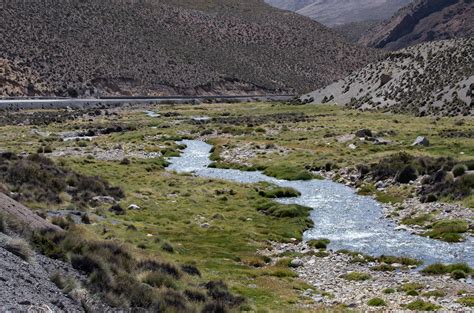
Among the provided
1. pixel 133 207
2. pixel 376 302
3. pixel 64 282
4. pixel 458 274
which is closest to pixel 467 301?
pixel 376 302

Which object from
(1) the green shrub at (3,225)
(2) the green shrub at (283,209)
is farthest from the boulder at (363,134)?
(1) the green shrub at (3,225)

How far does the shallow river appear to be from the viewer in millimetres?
25484

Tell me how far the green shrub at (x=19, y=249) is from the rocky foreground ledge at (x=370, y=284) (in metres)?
9.33

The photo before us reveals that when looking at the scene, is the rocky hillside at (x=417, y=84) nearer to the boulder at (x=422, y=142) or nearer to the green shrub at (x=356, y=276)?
the boulder at (x=422, y=142)

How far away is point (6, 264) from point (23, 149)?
158ft

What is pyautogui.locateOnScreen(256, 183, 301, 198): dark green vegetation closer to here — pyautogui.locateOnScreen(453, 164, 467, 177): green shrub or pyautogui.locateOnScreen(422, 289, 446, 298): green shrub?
pyautogui.locateOnScreen(453, 164, 467, 177): green shrub

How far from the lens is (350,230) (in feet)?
100.0

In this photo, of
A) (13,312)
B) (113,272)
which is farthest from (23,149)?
(13,312)

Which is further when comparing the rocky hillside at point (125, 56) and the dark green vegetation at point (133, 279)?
the rocky hillside at point (125, 56)

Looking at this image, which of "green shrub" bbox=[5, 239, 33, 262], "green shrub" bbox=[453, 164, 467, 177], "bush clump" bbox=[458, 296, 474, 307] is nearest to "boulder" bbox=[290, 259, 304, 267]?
"bush clump" bbox=[458, 296, 474, 307]

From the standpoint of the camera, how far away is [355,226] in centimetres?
3133

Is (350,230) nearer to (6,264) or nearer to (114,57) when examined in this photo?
(6,264)

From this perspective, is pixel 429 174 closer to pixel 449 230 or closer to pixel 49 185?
pixel 449 230

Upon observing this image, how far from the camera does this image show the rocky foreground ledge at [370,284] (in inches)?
741
